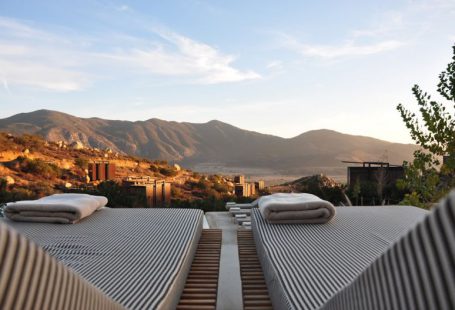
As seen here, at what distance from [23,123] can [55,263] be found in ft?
148

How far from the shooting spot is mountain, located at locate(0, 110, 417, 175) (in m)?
42.0

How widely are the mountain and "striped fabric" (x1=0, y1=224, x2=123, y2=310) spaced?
39873mm

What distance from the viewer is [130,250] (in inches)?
121

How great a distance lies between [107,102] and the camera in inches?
1182

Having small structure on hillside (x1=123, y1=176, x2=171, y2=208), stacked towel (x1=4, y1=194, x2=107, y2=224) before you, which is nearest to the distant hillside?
small structure on hillside (x1=123, y1=176, x2=171, y2=208)

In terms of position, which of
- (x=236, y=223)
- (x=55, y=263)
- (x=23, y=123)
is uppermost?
(x=23, y=123)

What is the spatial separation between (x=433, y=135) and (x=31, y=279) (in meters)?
4.56

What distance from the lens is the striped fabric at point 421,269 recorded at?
0.84m

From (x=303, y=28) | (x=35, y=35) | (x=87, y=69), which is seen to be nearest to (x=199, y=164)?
(x=87, y=69)

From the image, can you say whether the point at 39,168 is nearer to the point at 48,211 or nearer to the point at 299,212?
the point at 48,211

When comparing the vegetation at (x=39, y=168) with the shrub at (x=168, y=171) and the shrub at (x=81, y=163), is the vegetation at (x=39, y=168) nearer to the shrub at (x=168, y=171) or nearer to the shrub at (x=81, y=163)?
the shrub at (x=81, y=163)

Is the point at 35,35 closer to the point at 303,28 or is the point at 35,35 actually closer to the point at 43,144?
the point at 43,144

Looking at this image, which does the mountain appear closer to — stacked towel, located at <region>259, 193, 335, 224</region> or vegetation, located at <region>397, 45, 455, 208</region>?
vegetation, located at <region>397, 45, 455, 208</region>

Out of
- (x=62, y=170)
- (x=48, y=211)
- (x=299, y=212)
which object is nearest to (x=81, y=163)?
(x=62, y=170)
